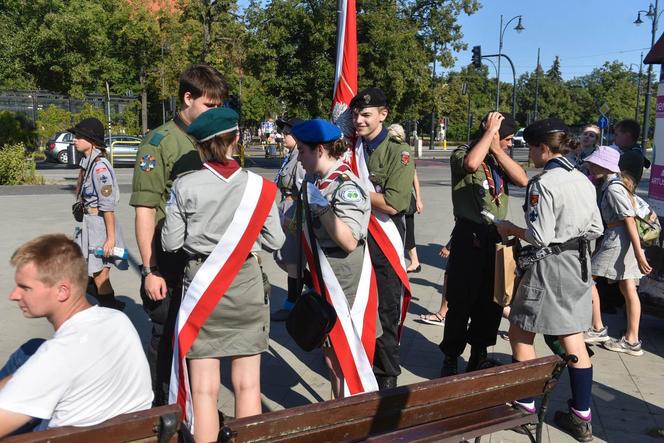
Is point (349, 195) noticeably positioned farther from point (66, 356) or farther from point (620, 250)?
point (620, 250)

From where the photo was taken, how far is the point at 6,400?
6.34 feet

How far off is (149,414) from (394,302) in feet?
7.06

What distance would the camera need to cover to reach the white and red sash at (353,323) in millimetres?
3348

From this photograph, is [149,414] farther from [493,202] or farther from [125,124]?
[125,124]

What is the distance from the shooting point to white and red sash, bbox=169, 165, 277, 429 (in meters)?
2.81

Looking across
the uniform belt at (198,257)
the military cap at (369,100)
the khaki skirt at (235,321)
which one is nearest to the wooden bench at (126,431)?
the khaki skirt at (235,321)

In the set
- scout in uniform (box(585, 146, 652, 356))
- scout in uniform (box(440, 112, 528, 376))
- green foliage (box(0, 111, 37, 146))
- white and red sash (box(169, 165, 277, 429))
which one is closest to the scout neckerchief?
scout in uniform (box(440, 112, 528, 376))

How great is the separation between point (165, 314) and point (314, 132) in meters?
1.21

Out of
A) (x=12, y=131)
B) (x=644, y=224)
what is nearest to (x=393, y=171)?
(x=644, y=224)

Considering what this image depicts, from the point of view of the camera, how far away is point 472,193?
4.26 m

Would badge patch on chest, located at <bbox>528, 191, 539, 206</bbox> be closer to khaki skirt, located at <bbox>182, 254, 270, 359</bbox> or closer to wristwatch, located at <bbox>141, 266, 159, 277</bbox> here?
khaki skirt, located at <bbox>182, 254, 270, 359</bbox>

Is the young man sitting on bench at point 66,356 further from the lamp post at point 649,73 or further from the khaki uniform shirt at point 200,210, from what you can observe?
the lamp post at point 649,73

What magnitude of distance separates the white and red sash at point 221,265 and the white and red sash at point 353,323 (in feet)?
1.72

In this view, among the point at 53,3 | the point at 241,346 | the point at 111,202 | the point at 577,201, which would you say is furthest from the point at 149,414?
the point at 53,3
